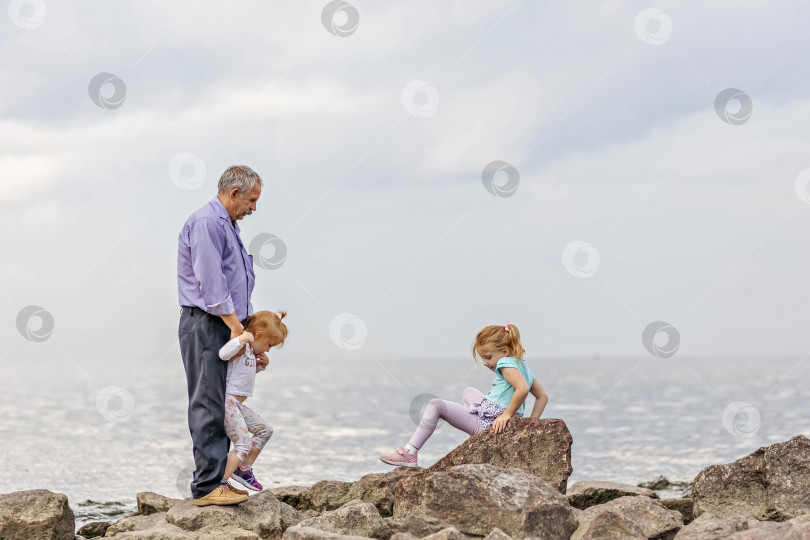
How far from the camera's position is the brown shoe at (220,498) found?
579 centimetres

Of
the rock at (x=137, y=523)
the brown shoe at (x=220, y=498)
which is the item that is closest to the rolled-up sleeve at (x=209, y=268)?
the brown shoe at (x=220, y=498)

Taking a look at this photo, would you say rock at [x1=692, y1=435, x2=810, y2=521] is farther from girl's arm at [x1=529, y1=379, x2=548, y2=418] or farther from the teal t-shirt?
the teal t-shirt

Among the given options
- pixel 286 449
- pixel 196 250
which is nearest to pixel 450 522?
pixel 196 250

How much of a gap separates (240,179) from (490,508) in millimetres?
2706

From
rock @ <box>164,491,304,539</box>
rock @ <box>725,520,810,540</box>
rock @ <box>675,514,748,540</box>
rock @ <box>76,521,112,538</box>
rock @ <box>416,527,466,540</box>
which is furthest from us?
rock @ <box>76,521,112,538</box>

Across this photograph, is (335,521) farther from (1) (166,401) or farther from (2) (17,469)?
(1) (166,401)

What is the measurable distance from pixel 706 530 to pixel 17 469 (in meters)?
12.5

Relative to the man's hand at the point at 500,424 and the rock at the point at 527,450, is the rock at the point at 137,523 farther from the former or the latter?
the man's hand at the point at 500,424

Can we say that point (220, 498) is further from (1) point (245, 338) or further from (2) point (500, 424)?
(2) point (500, 424)

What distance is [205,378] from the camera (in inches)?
220

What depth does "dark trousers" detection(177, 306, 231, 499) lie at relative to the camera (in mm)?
5602

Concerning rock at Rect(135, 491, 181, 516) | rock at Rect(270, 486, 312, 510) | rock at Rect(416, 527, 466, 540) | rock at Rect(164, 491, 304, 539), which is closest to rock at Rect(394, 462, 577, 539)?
rock at Rect(416, 527, 466, 540)

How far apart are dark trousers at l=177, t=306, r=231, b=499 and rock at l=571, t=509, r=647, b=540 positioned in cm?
243

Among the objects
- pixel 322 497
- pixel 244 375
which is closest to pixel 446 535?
pixel 244 375
